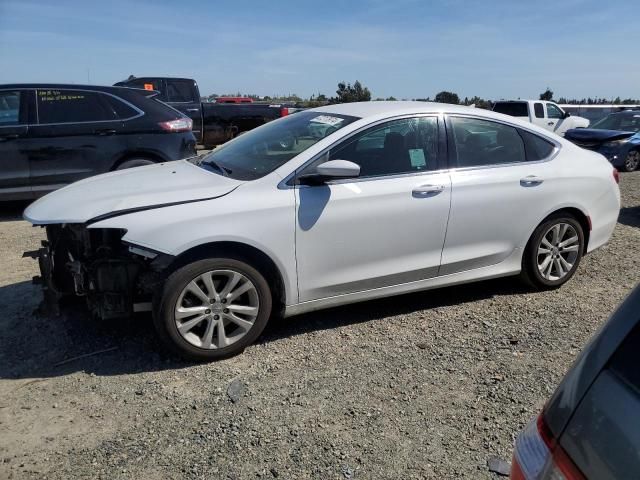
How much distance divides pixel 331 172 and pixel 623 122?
12.9 meters

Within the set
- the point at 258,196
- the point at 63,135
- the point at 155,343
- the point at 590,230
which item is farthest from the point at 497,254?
the point at 63,135

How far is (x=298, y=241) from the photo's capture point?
360cm

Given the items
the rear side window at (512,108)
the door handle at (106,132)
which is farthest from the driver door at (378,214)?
the rear side window at (512,108)

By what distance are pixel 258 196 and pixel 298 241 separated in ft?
1.31

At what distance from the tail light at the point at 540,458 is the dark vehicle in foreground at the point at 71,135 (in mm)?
6775

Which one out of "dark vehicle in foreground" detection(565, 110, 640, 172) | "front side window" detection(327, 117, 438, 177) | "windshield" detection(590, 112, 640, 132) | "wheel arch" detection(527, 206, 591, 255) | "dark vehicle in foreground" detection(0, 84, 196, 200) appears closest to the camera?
"front side window" detection(327, 117, 438, 177)

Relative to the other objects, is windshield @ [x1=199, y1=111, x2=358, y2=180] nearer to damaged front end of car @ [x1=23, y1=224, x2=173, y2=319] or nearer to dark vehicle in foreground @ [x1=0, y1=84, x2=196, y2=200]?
damaged front end of car @ [x1=23, y1=224, x2=173, y2=319]

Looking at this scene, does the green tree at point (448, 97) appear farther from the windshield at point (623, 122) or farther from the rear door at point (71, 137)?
the rear door at point (71, 137)

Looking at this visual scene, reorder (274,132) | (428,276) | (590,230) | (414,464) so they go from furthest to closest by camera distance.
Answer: (590,230)
(274,132)
(428,276)
(414,464)

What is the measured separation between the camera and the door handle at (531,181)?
4363 mm

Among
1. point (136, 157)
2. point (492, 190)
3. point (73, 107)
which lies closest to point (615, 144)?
point (492, 190)

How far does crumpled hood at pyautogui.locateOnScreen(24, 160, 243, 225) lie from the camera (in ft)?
11.0

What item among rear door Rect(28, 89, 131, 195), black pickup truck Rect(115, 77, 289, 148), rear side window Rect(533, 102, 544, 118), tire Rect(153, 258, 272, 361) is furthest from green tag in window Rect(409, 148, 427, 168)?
rear side window Rect(533, 102, 544, 118)

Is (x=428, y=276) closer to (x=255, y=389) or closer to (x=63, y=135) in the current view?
(x=255, y=389)
